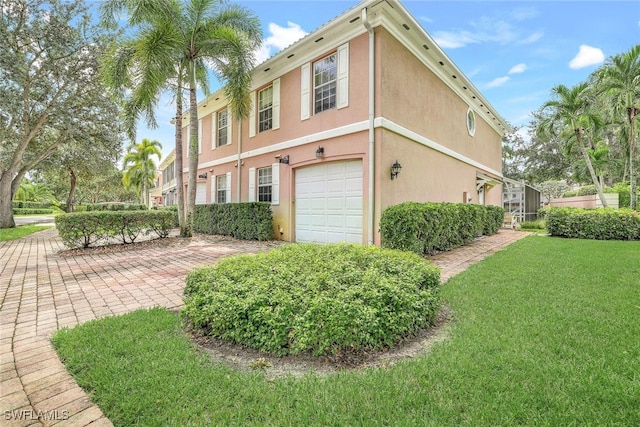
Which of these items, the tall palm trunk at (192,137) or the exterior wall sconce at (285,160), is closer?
the tall palm trunk at (192,137)

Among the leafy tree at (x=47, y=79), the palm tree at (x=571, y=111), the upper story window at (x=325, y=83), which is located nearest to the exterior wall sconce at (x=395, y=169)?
the upper story window at (x=325, y=83)

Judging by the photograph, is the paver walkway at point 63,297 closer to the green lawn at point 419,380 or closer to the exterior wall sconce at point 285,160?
the green lawn at point 419,380

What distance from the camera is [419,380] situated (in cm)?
205

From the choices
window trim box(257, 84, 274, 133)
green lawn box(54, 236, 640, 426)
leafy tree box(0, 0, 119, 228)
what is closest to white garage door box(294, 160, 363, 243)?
window trim box(257, 84, 274, 133)

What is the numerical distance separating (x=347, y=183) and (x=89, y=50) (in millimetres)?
13351

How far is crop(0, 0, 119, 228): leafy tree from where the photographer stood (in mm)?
11422

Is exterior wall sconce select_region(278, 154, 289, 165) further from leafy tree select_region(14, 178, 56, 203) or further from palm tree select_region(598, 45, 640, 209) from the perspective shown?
leafy tree select_region(14, 178, 56, 203)

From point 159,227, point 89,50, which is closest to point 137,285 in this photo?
point 159,227

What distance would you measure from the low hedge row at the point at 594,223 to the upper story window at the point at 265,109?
1108cm

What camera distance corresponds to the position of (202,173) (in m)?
14.9

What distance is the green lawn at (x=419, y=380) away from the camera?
172 cm

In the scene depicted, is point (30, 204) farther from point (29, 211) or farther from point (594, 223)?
point (594, 223)

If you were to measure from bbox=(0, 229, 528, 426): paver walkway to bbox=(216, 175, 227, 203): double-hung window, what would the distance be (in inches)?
189

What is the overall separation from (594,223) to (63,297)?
1429cm
